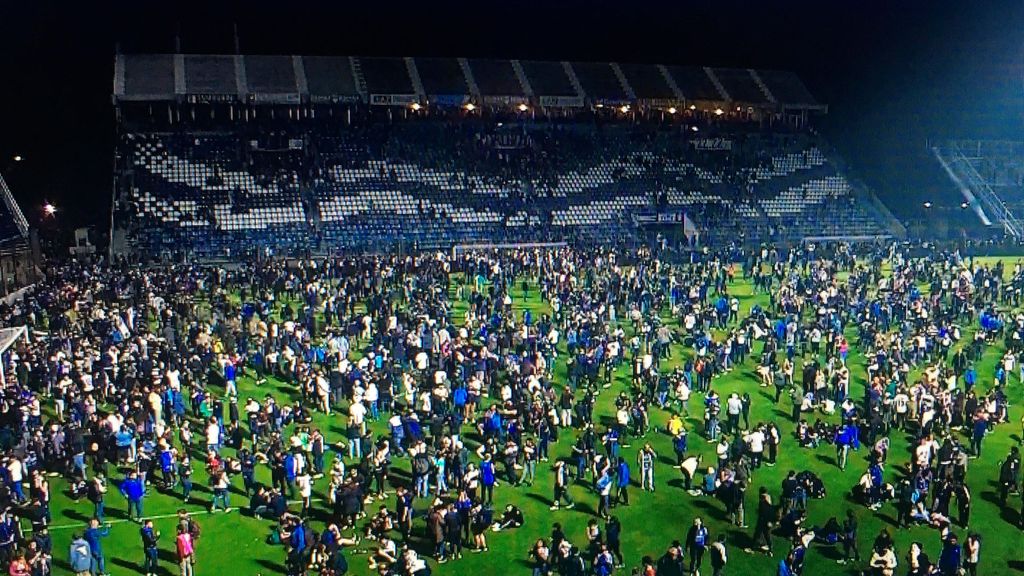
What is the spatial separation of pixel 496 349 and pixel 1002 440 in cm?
1289

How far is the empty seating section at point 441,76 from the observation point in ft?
198

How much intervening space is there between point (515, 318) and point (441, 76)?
108 ft

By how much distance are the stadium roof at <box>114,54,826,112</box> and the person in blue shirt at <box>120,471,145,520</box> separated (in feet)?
141

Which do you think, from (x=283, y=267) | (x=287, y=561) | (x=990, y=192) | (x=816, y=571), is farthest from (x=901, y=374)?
(x=990, y=192)

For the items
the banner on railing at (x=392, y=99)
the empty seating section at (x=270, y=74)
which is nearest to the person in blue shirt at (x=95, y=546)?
the empty seating section at (x=270, y=74)

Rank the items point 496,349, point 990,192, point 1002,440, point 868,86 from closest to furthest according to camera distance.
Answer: point 1002,440
point 496,349
point 990,192
point 868,86

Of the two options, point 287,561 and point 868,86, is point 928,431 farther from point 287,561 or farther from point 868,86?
point 868,86

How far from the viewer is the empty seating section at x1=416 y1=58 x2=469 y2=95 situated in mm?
60500

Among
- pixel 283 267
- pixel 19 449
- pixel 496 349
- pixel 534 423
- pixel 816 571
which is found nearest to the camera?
→ pixel 816 571

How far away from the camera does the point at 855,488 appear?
61.4 feet

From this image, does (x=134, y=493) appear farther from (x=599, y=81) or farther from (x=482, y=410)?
(x=599, y=81)

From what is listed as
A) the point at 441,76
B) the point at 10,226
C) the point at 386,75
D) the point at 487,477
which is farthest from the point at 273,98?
the point at 487,477

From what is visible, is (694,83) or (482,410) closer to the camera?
(482,410)

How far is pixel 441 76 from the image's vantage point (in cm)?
6156
